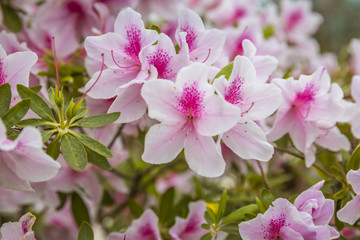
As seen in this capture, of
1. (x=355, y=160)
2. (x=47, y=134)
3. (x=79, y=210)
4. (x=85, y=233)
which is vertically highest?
(x=47, y=134)

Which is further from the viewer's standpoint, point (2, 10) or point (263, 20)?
point (263, 20)

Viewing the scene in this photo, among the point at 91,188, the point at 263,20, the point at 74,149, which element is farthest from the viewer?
the point at 263,20

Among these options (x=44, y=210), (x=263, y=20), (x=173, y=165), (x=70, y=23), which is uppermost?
(x=70, y=23)

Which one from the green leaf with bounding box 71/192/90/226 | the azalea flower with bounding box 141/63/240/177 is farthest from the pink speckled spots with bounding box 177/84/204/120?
the green leaf with bounding box 71/192/90/226

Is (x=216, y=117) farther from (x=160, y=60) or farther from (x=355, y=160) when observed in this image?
(x=355, y=160)

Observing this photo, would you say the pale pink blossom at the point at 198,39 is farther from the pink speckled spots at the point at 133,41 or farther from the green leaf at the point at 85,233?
the green leaf at the point at 85,233

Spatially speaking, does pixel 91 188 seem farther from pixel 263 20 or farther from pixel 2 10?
pixel 263 20

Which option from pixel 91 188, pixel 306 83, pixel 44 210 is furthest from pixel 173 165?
pixel 306 83

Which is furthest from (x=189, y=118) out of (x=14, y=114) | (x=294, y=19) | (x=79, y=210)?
(x=294, y=19)
